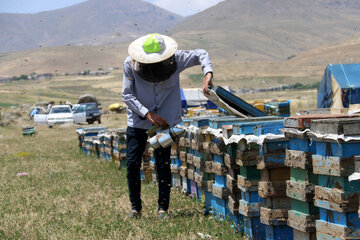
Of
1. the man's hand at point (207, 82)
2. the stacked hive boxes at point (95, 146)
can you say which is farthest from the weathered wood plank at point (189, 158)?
the stacked hive boxes at point (95, 146)

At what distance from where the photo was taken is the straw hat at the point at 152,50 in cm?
568

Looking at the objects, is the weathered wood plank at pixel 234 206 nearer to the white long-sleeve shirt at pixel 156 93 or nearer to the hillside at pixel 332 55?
the white long-sleeve shirt at pixel 156 93

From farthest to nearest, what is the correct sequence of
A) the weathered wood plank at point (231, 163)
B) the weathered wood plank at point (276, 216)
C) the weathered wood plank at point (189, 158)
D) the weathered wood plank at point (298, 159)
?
the weathered wood plank at point (189, 158) < the weathered wood plank at point (231, 163) < the weathered wood plank at point (276, 216) < the weathered wood plank at point (298, 159)

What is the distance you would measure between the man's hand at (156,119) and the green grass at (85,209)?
1.07 meters

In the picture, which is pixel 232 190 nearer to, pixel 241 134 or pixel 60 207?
pixel 241 134

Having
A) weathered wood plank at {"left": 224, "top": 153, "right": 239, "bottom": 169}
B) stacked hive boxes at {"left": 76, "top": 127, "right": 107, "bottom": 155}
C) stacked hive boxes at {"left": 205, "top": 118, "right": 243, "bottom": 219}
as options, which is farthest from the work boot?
stacked hive boxes at {"left": 76, "top": 127, "right": 107, "bottom": 155}

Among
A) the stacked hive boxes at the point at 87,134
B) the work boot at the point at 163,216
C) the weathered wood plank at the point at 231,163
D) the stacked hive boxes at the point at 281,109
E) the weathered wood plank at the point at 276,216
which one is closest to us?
the weathered wood plank at the point at 276,216

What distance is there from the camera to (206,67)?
579 cm

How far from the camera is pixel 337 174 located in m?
3.36

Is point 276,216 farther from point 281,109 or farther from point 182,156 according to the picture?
point 281,109

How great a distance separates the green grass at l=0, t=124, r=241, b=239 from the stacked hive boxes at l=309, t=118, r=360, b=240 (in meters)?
1.62

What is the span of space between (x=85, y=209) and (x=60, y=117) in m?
26.5

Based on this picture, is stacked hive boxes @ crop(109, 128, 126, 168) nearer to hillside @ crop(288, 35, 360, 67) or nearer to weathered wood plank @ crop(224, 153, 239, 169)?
weathered wood plank @ crop(224, 153, 239, 169)

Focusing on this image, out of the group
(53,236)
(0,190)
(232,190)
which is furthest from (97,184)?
(232,190)
